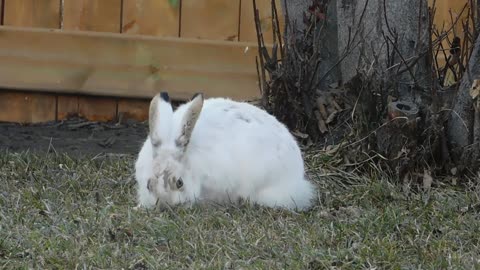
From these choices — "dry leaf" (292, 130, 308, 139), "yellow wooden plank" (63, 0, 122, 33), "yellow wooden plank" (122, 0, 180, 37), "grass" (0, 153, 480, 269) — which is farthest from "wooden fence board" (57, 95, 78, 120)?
"dry leaf" (292, 130, 308, 139)

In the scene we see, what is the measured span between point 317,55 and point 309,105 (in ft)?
1.06

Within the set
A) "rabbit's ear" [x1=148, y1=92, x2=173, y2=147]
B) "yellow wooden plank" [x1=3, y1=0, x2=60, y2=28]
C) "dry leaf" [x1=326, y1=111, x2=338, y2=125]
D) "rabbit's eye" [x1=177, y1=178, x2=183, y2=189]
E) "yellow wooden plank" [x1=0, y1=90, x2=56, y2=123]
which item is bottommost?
"yellow wooden plank" [x1=0, y1=90, x2=56, y2=123]

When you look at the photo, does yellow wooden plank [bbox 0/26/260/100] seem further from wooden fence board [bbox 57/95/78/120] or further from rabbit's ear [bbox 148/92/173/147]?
rabbit's ear [bbox 148/92/173/147]

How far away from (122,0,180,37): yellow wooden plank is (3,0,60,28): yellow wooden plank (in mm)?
495

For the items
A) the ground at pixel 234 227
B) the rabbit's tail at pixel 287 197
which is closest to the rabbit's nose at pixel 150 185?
the ground at pixel 234 227

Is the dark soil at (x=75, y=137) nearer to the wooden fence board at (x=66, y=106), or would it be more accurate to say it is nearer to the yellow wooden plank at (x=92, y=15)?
the wooden fence board at (x=66, y=106)

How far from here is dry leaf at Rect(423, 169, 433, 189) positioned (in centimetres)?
588

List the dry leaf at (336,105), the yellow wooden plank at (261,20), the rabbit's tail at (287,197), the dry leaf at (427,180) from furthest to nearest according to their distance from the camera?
the yellow wooden plank at (261,20)
the dry leaf at (336,105)
the dry leaf at (427,180)
the rabbit's tail at (287,197)

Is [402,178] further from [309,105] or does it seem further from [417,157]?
[309,105]

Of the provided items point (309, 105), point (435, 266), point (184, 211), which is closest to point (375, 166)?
point (309, 105)

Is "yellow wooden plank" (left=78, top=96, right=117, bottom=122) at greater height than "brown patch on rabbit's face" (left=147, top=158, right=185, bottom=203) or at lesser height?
lesser

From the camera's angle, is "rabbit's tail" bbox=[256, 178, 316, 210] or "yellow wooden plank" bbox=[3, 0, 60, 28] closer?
"rabbit's tail" bbox=[256, 178, 316, 210]

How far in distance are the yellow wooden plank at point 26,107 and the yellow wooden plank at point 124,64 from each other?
77 millimetres

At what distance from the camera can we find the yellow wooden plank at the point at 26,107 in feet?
25.3
